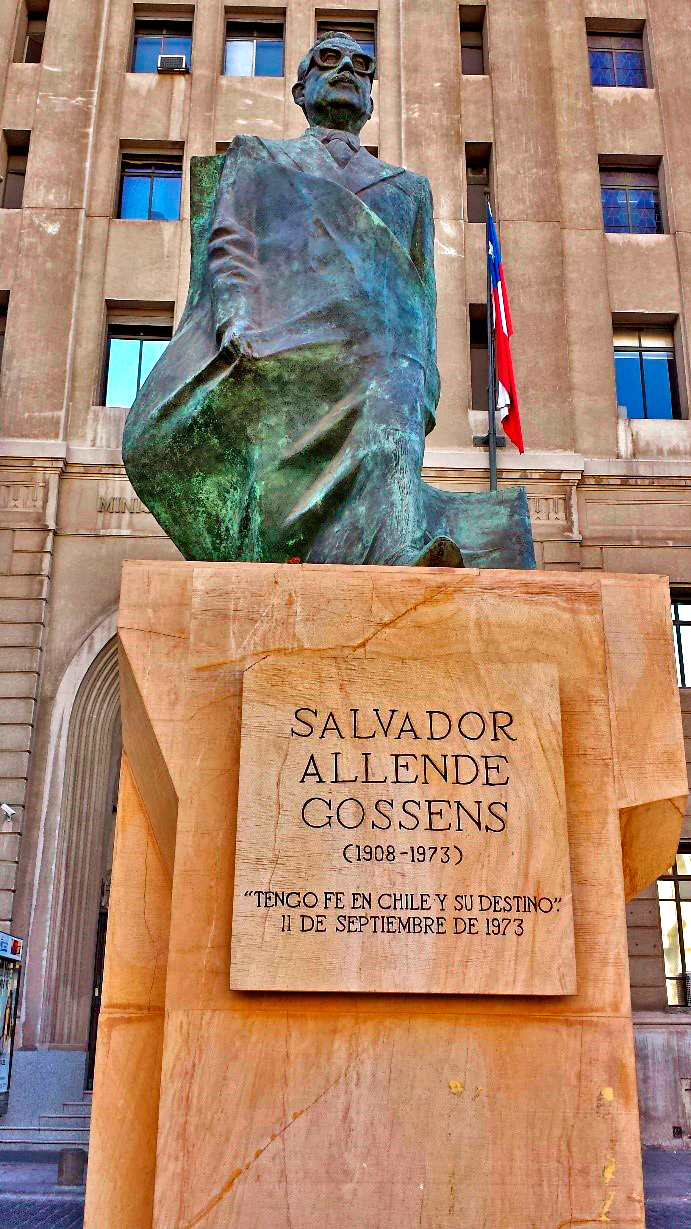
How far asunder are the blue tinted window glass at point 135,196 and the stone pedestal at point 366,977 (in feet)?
60.8

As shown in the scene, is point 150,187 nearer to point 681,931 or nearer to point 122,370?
point 122,370

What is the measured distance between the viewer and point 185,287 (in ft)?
64.6

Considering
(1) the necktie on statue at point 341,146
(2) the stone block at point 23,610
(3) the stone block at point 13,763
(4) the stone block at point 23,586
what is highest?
(4) the stone block at point 23,586

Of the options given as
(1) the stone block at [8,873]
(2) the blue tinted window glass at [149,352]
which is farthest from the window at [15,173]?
(1) the stone block at [8,873]

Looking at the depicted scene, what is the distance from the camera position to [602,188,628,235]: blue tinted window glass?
2091 cm

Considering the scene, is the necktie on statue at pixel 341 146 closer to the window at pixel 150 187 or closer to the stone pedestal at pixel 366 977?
the stone pedestal at pixel 366 977

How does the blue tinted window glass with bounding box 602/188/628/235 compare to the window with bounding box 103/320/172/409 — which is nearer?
the window with bounding box 103/320/172/409

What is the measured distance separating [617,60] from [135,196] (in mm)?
8749

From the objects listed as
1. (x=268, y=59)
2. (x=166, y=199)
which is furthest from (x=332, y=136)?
(x=268, y=59)

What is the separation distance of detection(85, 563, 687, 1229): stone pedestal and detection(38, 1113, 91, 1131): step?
12.7 metres

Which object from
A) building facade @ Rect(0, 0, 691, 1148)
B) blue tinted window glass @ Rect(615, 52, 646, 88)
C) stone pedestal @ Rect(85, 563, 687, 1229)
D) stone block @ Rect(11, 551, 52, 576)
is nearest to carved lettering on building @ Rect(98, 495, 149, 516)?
building facade @ Rect(0, 0, 691, 1148)

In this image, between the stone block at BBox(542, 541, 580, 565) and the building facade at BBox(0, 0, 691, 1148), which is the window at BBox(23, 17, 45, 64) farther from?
the stone block at BBox(542, 541, 580, 565)

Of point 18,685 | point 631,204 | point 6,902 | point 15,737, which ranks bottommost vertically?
point 6,902

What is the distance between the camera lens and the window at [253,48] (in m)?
21.5
